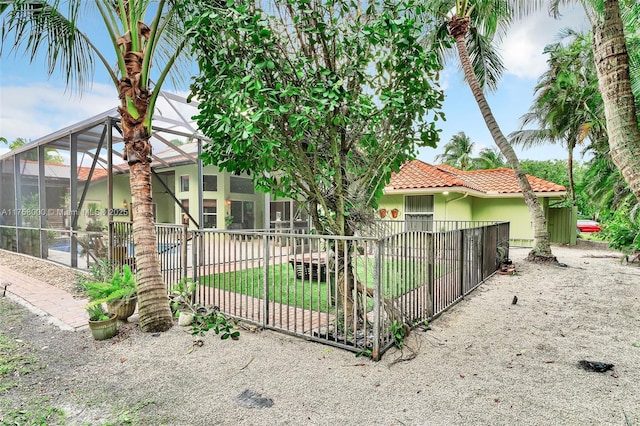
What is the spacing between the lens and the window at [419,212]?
44.3ft

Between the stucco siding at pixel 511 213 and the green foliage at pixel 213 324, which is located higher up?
the stucco siding at pixel 511 213

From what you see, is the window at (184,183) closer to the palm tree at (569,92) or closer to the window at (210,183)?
the window at (210,183)

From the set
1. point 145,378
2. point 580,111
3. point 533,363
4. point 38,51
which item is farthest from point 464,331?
point 580,111

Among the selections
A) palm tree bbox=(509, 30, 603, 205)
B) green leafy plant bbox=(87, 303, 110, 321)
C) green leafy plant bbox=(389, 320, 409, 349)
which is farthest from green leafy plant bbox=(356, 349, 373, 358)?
palm tree bbox=(509, 30, 603, 205)

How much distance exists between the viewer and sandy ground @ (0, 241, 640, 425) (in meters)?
2.63

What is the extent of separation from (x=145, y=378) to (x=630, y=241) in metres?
A: 14.0

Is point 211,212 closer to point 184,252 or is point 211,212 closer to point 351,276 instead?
point 184,252

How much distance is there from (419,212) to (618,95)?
10315 mm

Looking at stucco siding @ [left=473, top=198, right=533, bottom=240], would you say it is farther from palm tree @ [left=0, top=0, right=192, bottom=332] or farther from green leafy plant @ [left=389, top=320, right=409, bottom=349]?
palm tree @ [left=0, top=0, right=192, bottom=332]

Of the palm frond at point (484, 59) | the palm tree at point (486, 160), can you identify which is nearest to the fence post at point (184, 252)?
the palm frond at point (484, 59)

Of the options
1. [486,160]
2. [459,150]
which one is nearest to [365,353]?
[486,160]

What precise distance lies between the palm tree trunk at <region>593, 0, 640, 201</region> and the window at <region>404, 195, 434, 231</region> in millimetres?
9753

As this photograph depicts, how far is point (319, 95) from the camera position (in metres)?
3.41

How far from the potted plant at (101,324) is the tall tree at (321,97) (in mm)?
2538
